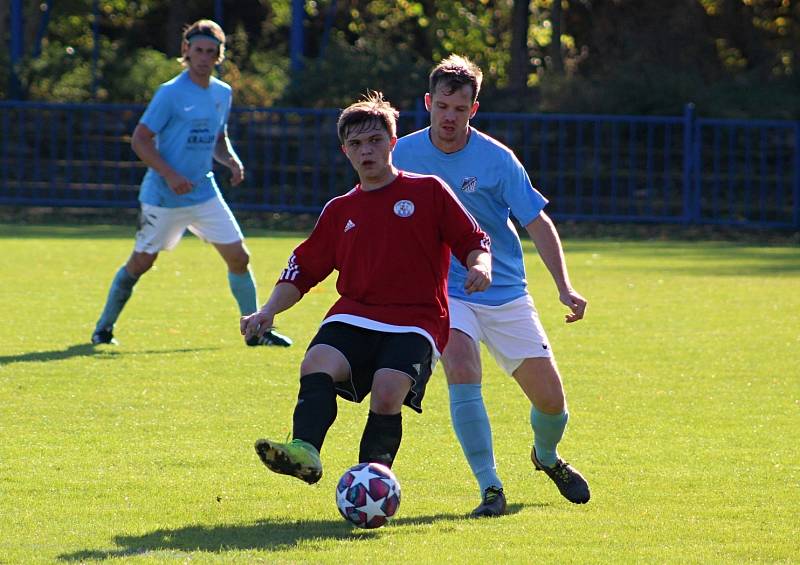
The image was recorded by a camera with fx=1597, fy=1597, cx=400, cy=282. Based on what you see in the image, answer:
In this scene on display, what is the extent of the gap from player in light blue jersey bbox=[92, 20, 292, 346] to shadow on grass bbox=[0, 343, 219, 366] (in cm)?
27

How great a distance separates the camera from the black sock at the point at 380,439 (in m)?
5.88

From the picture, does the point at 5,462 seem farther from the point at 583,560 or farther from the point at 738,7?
the point at 738,7

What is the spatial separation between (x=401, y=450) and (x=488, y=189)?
1581 millimetres

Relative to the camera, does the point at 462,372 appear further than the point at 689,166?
No

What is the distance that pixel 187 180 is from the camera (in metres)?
11.1

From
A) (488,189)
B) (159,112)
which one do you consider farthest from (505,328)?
(159,112)

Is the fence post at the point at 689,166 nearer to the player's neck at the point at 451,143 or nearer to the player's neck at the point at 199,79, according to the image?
the player's neck at the point at 199,79

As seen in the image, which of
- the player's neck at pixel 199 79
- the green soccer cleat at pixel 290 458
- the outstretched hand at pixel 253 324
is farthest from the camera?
the player's neck at pixel 199 79

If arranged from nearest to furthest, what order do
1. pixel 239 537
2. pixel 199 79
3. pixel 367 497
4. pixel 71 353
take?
pixel 367 497 → pixel 239 537 → pixel 71 353 → pixel 199 79

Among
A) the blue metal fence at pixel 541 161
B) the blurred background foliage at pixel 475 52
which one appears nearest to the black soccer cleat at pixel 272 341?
the blue metal fence at pixel 541 161

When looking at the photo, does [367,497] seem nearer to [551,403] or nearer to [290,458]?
[290,458]

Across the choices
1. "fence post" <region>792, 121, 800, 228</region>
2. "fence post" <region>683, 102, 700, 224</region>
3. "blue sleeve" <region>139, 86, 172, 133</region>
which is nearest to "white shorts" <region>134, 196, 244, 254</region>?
"blue sleeve" <region>139, 86, 172, 133</region>

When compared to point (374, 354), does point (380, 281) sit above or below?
above

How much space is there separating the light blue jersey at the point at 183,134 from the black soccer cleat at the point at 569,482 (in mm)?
5366
